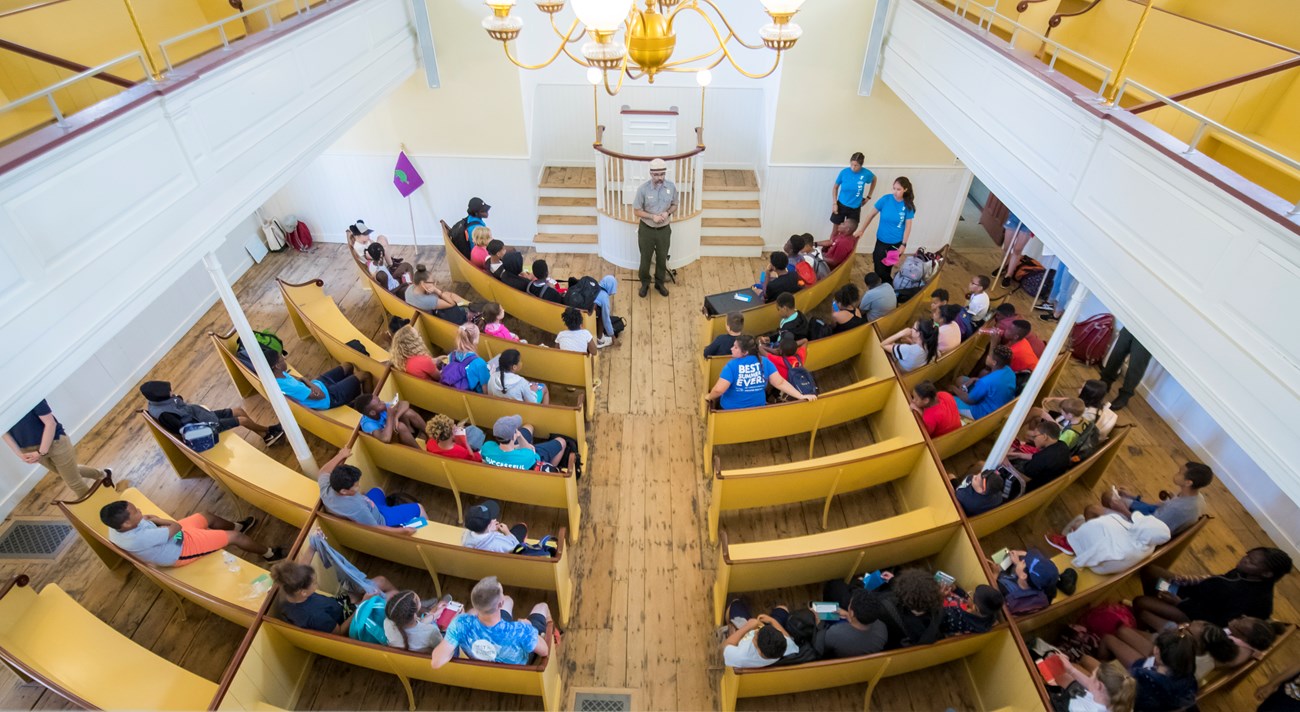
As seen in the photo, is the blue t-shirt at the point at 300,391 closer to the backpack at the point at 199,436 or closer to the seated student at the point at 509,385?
the backpack at the point at 199,436

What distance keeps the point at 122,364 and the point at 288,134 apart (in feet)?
12.2

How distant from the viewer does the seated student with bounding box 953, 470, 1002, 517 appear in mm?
→ 4473

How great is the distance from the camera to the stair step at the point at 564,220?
906 cm

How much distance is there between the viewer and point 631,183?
8398 millimetres

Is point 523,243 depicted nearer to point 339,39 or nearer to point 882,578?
point 339,39

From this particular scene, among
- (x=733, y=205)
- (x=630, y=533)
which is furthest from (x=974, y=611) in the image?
(x=733, y=205)

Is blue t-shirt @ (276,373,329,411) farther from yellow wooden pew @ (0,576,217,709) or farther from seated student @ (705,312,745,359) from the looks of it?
seated student @ (705,312,745,359)

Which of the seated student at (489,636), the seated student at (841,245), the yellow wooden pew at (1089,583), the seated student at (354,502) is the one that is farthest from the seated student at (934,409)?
the seated student at (354,502)

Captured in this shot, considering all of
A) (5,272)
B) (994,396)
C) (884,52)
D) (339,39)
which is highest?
(339,39)

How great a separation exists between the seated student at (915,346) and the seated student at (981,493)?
1.51m

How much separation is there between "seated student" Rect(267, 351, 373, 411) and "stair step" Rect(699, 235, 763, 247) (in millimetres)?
5075

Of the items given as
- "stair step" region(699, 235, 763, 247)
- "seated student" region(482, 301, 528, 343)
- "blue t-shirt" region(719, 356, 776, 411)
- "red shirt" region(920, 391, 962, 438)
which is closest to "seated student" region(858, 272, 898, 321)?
"red shirt" region(920, 391, 962, 438)

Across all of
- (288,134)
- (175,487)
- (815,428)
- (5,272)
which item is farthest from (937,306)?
(175,487)

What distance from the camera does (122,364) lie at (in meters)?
6.62
